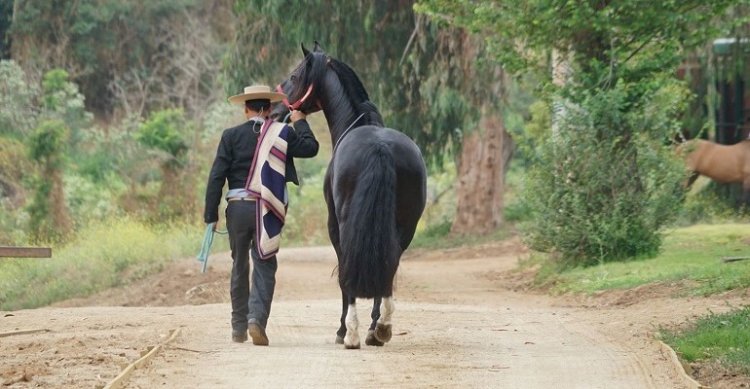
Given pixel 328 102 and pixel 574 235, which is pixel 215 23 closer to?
pixel 574 235

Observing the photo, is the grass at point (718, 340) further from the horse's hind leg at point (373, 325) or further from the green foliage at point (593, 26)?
the green foliage at point (593, 26)

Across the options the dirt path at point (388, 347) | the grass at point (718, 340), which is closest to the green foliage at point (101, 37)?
the dirt path at point (388, 347)

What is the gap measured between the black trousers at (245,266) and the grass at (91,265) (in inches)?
448

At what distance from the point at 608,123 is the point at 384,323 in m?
8.33

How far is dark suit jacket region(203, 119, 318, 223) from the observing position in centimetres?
1132

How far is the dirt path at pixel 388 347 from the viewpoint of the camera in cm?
875

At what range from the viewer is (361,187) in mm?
10375

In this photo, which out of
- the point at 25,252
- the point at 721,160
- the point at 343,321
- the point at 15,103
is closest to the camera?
the point at 343,321

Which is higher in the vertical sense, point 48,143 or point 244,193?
point 244,193

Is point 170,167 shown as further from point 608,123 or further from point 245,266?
point 245,266

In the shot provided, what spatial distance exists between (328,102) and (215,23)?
34.1m

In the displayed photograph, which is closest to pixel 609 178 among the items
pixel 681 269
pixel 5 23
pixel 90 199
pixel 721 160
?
pixel 681 269

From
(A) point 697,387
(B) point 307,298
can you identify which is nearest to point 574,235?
(B) point 307,298

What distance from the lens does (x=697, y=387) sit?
8102mm
